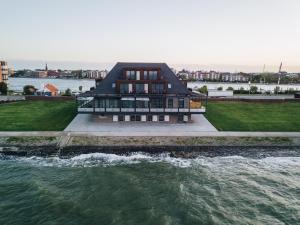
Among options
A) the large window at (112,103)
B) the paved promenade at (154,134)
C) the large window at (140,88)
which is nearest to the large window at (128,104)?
the large window at (112,103)

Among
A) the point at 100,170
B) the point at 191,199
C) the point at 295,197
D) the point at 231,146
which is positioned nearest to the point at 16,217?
the point at 100,170

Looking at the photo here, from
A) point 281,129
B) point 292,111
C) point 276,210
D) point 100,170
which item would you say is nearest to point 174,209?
point 276,210

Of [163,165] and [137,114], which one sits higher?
[137,114]

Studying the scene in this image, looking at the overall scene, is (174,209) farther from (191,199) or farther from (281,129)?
(281,129)

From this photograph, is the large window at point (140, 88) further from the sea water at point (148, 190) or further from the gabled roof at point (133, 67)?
the sea water at point (148, 190)

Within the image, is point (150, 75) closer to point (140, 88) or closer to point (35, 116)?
point (140, 88)

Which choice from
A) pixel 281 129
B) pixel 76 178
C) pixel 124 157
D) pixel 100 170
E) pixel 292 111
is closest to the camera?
pixel 76 178

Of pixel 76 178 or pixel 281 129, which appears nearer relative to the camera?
pixel 76 178

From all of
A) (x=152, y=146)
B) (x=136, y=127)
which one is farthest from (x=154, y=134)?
(x=136, y=127)

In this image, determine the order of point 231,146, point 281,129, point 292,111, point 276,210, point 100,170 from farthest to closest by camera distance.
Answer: point 292,111 → point 281,129 → point 231,146 → point 100,170 → point 276,210
